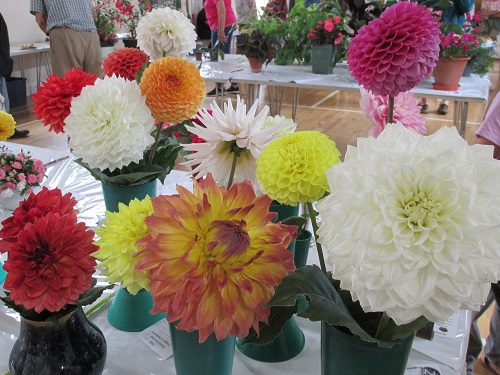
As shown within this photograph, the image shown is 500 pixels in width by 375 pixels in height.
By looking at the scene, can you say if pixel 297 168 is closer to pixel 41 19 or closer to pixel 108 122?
pixel 108 122

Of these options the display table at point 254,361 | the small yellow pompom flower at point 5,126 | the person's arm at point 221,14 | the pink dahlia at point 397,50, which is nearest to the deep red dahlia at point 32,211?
the display table at point 254,361

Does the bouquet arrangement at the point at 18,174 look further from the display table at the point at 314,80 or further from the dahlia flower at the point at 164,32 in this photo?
the display table at the point at 314,80

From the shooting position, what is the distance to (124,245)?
53cm

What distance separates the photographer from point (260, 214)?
1.41ft

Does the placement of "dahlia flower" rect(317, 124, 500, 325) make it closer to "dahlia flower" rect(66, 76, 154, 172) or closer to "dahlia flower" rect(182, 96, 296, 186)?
"dahlia flower" rect(182, 96, 296, 186)

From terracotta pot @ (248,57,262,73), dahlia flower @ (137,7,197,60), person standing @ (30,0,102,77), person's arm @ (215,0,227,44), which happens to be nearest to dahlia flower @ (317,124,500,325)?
dahlia flower @ (137,7,197,60)

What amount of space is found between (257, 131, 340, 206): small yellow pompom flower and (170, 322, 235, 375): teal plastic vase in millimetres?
178

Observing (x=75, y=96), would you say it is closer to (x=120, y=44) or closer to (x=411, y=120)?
(x=411, y=120)

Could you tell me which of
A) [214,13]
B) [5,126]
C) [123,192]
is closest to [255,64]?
[214,13]

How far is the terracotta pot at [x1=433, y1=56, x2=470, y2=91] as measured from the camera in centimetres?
246

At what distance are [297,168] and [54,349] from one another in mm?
342

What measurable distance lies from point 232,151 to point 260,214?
24 cm

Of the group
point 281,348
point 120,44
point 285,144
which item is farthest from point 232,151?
point 120,44

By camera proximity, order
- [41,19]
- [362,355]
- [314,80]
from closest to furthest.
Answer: [362,355] < [314,80] < [41,19]
